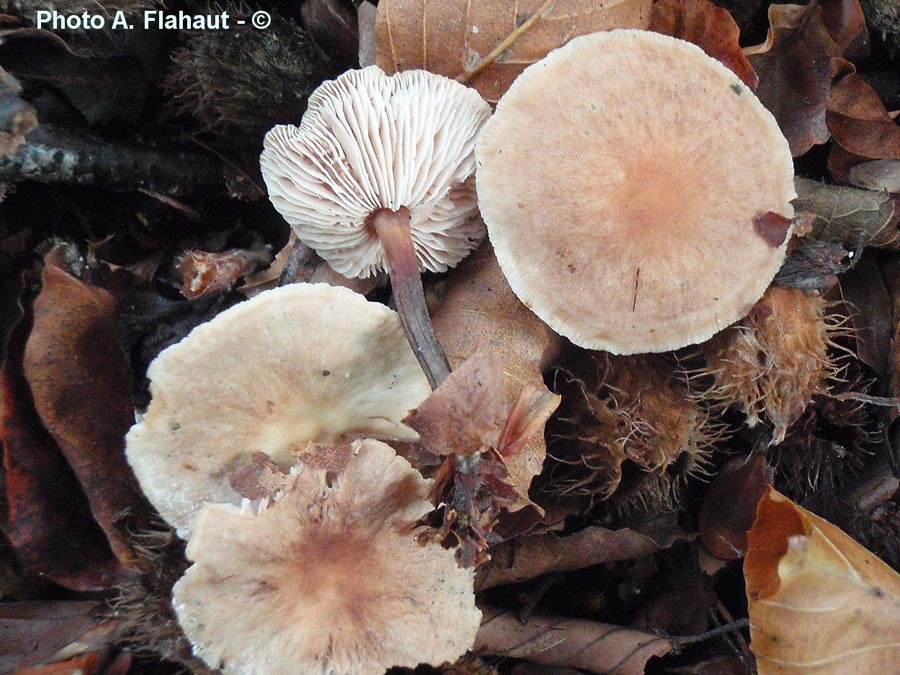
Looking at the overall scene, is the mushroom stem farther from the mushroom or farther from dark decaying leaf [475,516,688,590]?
dark decaying leaf [475,516,688,590]

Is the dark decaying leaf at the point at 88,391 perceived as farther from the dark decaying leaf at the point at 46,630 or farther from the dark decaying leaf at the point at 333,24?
the dark decaying leaf at the point at 333,24

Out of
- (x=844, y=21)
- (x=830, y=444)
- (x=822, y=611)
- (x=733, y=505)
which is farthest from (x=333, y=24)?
(x=822, y=611)

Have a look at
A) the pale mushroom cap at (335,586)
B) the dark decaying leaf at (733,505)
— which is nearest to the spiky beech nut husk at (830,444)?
the dark decaying leaf at (733,505)

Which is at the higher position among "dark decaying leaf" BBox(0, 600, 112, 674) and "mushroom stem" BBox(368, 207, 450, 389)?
"mushroom stem" BBox(368, 207, 450, 389)

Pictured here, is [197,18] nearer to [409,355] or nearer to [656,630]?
[409,355]

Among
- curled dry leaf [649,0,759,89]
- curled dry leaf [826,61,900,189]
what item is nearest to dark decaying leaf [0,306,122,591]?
curled dry leaf [649,0,759,89]
